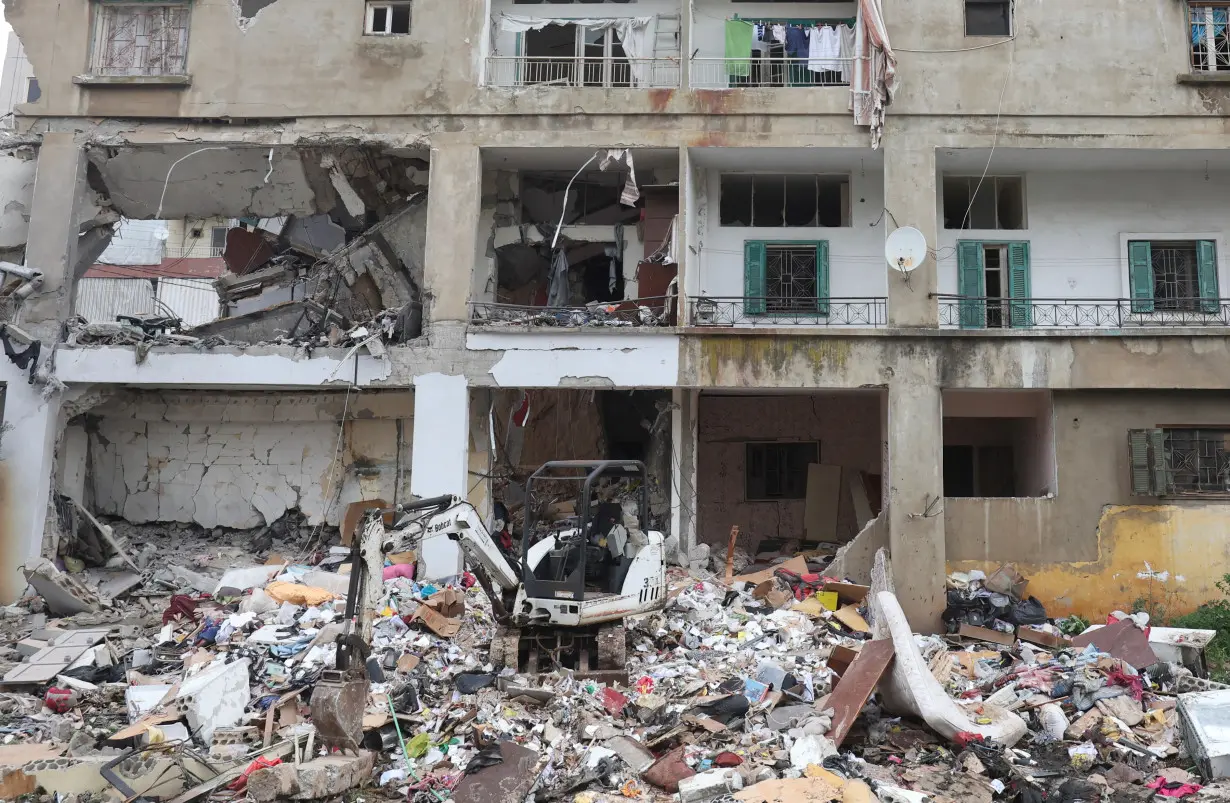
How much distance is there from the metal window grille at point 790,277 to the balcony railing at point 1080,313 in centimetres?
208

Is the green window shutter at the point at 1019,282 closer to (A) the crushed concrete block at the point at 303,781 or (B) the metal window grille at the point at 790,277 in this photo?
(B) the metal window grille at the point at 790,277

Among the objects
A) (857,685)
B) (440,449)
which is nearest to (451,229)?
(440,449)

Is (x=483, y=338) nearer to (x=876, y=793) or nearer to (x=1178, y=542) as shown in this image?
(x=876, y=793)

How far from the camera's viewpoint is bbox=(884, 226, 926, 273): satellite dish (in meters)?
12.6

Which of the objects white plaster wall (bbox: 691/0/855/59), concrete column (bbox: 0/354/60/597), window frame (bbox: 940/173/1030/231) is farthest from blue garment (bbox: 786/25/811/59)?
concrete column (bbox: 0/354/60/597)

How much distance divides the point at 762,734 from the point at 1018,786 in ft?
6.60

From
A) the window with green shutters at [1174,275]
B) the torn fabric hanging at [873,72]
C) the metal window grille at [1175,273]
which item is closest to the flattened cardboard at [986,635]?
the window with green shutters at [1174,275]

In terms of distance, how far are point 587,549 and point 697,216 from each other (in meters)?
7.25

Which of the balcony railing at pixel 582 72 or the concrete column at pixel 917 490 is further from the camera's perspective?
the balcony railing at pixel 582 72

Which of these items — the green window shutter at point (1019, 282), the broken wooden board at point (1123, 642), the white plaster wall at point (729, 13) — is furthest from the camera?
the white plaster wall at point (729, 13)

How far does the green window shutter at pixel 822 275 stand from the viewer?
46.6ft

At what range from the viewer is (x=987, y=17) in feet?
44.8

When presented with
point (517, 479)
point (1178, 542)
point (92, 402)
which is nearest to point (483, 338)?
point (517, 479)

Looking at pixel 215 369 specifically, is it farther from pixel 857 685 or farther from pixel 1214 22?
pixel 1214 22
